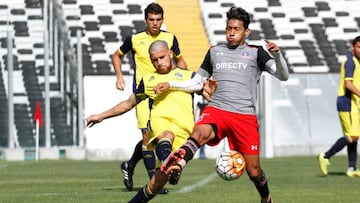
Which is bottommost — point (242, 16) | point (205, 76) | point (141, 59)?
point (141, 59)

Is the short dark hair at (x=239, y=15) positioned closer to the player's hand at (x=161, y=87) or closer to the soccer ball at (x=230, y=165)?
the player's hand at (x=161, y=87)

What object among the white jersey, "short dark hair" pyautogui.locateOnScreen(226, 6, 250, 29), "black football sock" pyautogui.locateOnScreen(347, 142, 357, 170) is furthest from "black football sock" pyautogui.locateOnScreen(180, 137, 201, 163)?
"black football sock" pyautogui.locateOnScreen(347, 142, 357, 170)

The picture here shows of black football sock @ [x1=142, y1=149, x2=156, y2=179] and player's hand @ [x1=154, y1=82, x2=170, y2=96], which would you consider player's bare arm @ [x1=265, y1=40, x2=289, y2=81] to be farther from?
black football sock @ [x1=142, y1=149, x2=156, y2=179]

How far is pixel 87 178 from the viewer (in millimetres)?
15961

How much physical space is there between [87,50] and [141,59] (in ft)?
63.1

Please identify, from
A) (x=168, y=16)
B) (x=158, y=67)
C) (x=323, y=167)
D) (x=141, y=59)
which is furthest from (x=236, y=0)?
(x=158, y=67)

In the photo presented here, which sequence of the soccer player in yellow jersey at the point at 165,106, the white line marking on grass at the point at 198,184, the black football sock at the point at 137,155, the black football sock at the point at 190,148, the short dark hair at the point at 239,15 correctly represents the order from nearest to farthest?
the black football sock at the point at 190,148 → the short dark hair at the point at 239,15 → the soccer player in yellow jersey at the point at 165,106 → the white line marking on grass at the point at 198,184 → the black football sock at the point at 137,155

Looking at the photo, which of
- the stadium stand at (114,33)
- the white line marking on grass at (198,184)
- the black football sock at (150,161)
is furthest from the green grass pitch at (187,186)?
the stadium stand at (114,33)

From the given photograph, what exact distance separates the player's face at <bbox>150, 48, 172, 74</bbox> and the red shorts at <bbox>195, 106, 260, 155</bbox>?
80 centimetres

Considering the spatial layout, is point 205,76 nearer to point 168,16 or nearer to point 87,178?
point 87,178

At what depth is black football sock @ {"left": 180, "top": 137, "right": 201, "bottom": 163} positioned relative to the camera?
27.7ft

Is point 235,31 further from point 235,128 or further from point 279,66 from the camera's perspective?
point 235,128

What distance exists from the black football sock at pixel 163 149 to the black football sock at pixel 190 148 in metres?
0.67

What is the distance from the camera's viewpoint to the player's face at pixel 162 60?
9688 mm
